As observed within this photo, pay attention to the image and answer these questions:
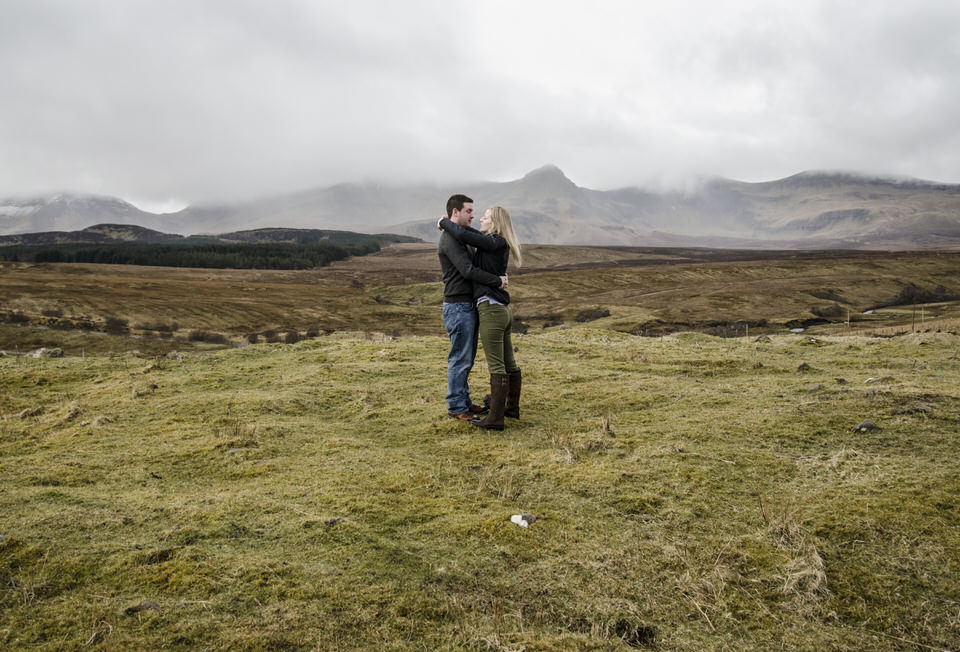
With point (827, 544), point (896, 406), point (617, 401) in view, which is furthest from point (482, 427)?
point (896, 406)

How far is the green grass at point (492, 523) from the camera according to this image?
3016mm

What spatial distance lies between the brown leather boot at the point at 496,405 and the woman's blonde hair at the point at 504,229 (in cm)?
159

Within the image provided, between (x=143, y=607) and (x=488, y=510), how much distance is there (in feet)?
7.82

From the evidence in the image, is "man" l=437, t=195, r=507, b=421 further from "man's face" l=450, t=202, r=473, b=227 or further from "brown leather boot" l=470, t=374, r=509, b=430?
"brown leather boot" l=470, t=374, r=509, b=430

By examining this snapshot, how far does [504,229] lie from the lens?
24.5 feet

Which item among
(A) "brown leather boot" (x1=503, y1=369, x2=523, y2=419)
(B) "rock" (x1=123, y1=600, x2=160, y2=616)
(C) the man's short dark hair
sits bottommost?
(B) "rock" (x1=123, y1=600, x2=160, y2=616)

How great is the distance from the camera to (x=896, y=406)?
6.61m

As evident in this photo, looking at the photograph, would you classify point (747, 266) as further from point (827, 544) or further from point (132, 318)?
point (827, 544)

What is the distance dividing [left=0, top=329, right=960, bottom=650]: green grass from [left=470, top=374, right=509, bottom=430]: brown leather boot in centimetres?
17

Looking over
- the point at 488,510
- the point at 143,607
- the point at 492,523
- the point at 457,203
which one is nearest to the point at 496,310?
the point at 457,203

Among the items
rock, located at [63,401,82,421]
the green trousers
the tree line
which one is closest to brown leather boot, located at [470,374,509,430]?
the green trousers

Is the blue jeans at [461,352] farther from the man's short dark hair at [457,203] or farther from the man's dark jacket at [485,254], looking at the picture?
the man's short dark hair at [457,203]

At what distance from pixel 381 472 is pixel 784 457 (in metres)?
3.94

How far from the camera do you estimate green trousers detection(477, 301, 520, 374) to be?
7.20m
